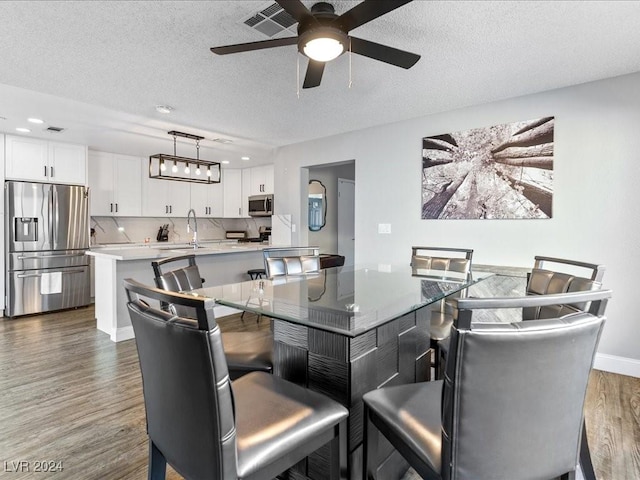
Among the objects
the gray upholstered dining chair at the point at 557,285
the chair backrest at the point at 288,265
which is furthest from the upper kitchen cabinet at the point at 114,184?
the gray upholstered dining chair at the point at 557,285

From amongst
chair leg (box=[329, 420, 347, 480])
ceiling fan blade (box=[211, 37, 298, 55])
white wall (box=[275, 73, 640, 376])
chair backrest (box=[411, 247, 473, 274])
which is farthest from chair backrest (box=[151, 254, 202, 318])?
white wall (box=[275, 73, 640, 376])

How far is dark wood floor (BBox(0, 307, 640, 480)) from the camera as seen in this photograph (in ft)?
5.47

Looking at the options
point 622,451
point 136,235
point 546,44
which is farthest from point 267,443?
point 136,235

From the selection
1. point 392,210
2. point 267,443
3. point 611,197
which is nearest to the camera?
point 267,443

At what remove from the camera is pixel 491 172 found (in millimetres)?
3271

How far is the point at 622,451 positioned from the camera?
5.80 ft

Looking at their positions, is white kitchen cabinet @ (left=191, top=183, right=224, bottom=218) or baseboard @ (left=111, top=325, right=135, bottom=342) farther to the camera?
white kitchen cabinet @ (left=191, top=183, right=224, bottom=218)

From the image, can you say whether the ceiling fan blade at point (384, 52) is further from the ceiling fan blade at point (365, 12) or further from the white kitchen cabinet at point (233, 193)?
the white kitchen cabinet at point (233, 193)

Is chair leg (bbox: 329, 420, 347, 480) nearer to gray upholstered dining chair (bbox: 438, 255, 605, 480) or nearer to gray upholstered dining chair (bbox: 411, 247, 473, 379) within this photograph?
gray upholstered dining chair (bbox: 438, 255, 605, 480)

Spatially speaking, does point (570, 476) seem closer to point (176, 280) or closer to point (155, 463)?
point (155, 463)

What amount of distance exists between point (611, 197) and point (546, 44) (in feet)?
4.52

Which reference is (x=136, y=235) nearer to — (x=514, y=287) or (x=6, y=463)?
(x=6, y=463)

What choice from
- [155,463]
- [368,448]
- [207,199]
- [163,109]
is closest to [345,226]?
[207,199]

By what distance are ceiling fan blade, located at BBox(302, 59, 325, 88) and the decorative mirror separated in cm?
426
